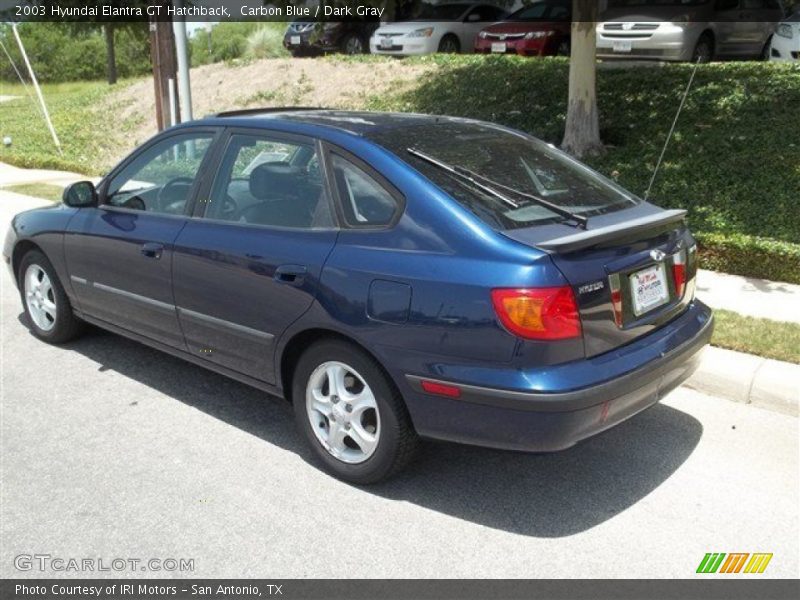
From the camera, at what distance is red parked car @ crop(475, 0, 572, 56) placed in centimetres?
1503

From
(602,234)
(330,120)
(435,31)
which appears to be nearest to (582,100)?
(330,120)

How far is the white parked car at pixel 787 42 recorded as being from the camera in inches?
479

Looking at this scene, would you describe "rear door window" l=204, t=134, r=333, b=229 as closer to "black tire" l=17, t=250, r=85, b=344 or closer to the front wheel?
"black tire" l=17, t=250, r=85, b=344

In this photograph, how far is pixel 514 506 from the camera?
12.0 feet

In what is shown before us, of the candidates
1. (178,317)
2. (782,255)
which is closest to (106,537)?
(178,317)

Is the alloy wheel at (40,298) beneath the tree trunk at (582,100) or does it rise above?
beneath

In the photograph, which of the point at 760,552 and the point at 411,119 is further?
the point at 411,119

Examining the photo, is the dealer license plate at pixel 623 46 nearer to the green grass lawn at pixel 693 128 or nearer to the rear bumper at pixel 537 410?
the green grass lawn at pixel 693 128

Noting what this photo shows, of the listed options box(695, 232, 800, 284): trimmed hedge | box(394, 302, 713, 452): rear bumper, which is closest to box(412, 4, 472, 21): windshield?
box(695, 232, 800, 284): trimmed hedge

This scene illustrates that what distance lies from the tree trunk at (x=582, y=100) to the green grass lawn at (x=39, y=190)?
6.93m

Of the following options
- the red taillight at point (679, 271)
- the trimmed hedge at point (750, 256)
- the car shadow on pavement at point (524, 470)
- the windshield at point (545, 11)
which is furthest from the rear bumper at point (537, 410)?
the windshield at point (545, 11)

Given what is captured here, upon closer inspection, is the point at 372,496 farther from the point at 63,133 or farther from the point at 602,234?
the point at 63,133
